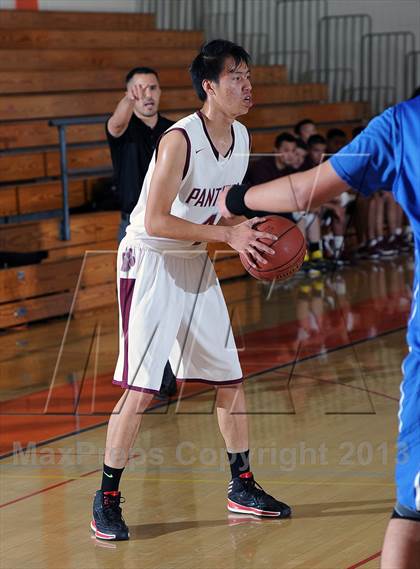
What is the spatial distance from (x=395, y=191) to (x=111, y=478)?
193cm

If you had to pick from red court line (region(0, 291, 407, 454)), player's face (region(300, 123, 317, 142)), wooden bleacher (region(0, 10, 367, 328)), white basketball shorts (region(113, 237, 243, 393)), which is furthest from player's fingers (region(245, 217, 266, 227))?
player's face (region(300, 123, 317, 142))

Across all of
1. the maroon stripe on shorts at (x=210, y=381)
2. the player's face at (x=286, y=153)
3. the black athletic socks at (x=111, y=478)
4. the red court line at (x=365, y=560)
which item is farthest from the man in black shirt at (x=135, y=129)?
the player's face at (x=286, y=153)

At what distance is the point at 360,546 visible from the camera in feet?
11.7

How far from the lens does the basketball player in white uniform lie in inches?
142

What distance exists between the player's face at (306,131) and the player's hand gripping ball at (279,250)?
25.1 ft

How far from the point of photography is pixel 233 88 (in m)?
3.62

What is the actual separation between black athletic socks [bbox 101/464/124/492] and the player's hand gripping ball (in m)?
1.14

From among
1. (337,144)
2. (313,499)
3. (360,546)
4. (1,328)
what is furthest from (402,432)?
→ (337,144)

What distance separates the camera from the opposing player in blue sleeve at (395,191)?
7.21ft

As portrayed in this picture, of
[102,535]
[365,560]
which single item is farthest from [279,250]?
[102,535]

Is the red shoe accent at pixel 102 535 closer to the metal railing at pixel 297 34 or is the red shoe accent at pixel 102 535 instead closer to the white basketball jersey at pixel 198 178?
the white basketball jersey at pixel 198 178

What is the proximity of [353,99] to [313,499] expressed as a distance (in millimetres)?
10080

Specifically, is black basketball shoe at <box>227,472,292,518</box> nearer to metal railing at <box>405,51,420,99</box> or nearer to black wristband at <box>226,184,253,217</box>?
black wristband at <box>226,184,253,217</box>

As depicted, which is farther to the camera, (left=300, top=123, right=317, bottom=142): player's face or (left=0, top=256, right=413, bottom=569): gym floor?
(left=300, top=123, right=317, bottom=142): player's face
